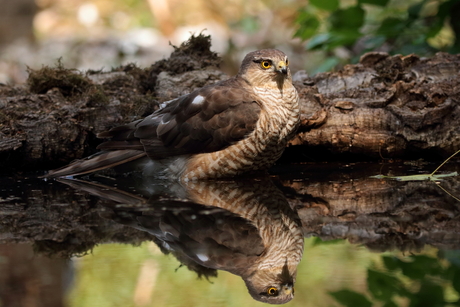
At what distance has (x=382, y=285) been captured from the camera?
1.96 m

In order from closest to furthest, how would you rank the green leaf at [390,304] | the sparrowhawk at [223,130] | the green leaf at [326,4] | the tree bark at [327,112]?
the green leaf at [390,304] < the sparrowhawk at [223,130] < the tree bark at [327,112] < the green leaf at [326,4]

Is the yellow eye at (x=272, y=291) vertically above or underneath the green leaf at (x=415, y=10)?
underneath

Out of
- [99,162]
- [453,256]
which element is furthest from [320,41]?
[453,256]

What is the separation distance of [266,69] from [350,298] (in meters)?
2.75

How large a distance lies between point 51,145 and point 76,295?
3.13 meters

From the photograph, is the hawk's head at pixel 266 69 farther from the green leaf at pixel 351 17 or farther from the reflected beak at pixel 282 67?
the green leaf at pixel 351 17

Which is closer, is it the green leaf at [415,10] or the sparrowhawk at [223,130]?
the sparrowhawk at [223,130]

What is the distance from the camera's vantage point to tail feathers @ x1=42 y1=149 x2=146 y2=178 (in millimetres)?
4633

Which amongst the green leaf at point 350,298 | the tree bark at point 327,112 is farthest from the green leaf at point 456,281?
the tree bark at point 327,112

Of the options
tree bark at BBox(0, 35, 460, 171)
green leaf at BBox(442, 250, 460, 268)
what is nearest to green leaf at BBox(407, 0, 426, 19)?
tree bark at BBox(0, 35, 460, 171)

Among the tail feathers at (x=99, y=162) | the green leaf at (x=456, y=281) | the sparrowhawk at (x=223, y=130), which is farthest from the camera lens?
the tail feathers at (x=99, y=162)

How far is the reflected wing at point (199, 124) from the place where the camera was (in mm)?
4219

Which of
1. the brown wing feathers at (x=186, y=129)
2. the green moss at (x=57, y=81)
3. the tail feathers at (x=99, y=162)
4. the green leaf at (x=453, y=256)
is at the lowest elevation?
the green leaf at (x=453, y=256)

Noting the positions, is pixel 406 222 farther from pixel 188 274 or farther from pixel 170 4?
pixel 170 4
